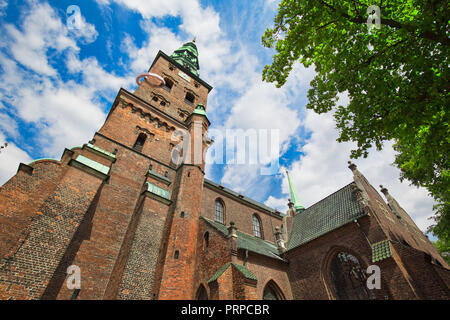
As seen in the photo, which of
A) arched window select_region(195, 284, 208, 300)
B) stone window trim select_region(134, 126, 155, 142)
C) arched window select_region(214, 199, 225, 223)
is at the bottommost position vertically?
arched window select_region(195, 284, 208, 300)

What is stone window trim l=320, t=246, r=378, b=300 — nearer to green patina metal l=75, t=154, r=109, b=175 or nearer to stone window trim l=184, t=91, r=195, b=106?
green patina metal l=75, t=154, r=109, b=175

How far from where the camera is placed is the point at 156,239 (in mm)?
10930

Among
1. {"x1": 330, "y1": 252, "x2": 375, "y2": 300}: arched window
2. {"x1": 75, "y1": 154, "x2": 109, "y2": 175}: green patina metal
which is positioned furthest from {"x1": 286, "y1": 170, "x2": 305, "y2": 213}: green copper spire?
{"x1": 75, "y1": 154, "x2": 109, "y2": 175}: green patina metal

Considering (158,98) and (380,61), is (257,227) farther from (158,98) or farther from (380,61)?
(380,61)

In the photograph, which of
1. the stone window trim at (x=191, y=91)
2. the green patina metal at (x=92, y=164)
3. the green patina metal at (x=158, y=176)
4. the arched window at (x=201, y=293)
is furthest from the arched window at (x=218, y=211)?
the stone window trim at (x=191, y=91)

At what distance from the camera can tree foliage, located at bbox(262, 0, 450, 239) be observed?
5242mm

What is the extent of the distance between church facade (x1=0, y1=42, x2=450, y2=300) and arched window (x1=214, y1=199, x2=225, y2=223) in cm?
25

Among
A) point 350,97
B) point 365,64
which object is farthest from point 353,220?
point 365,64

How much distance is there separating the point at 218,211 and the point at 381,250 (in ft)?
35.8

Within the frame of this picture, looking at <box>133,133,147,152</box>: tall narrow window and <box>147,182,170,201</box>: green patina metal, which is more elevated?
<box>133,133,147,152</box>: tall narrow window

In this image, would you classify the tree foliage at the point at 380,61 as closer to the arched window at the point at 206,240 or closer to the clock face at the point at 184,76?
the arched window at the point at 206,240

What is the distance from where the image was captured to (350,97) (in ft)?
24.4

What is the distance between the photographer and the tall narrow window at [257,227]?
19641mm

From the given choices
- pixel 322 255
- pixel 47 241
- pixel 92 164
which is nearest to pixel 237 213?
pixel 322 255
